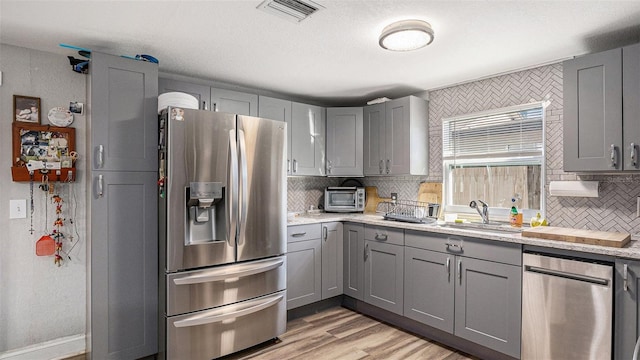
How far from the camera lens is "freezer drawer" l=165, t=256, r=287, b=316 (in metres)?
2.32

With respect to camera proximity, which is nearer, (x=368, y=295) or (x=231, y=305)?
(x=231, y=305)

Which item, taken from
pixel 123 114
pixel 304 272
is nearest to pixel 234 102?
pixel 123 114

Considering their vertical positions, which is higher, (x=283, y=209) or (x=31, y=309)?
(x=283, y=209)

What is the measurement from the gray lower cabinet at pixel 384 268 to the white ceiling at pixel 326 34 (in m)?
1.53

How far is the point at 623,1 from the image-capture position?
1.79 m

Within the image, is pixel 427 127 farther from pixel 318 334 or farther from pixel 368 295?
pixel 318 334

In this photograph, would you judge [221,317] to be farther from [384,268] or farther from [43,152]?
[43,152]

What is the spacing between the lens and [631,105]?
209 cm

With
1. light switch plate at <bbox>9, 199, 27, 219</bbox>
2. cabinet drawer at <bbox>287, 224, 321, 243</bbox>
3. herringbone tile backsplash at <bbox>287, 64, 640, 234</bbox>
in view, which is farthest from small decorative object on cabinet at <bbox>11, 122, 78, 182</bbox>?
herringbone tile backsplash at <bbox>287, 64, 640, 234</bbox>

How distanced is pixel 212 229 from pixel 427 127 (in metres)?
2.45

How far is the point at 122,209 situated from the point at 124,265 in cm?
40

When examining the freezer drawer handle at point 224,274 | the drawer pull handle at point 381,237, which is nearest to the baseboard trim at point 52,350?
the freezer drawer handle at point 224,274

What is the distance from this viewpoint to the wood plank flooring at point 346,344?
2.60 m

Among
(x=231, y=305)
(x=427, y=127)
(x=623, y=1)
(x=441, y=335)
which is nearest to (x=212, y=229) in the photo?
(x=231, y=305)
